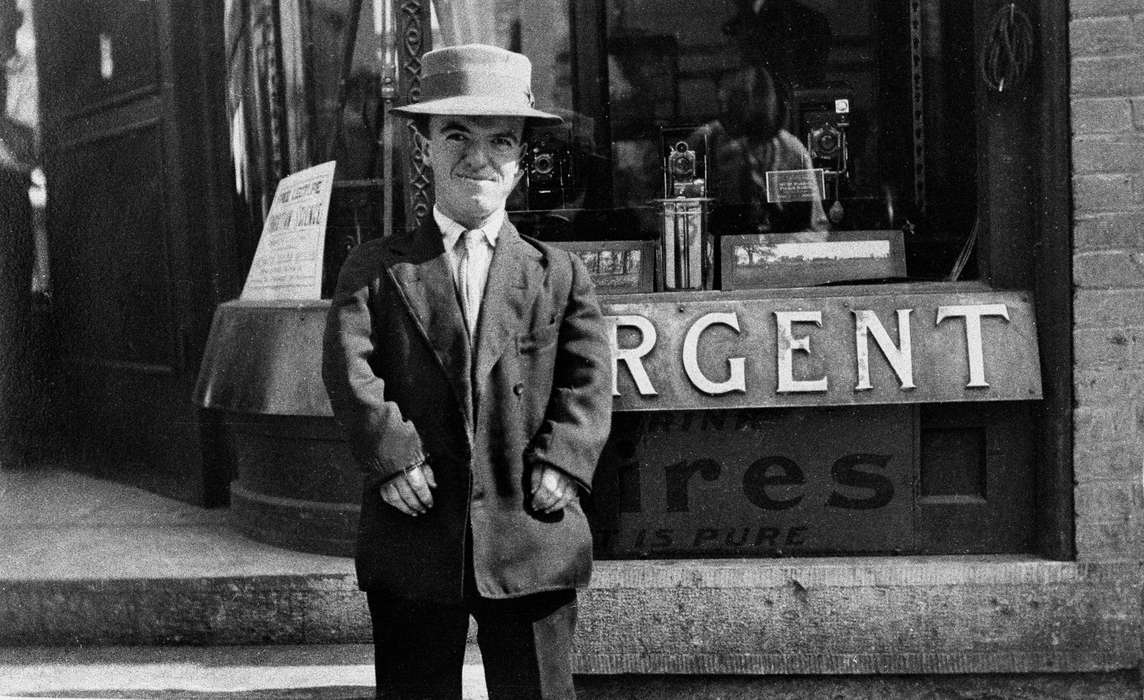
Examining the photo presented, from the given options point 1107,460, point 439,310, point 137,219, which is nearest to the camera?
point 439,310

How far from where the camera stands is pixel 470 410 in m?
3.05

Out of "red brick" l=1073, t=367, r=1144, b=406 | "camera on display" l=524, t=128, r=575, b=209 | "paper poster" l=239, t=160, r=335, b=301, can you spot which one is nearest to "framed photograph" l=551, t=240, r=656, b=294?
"camera on display" l=524, t=128, r=575, b=209

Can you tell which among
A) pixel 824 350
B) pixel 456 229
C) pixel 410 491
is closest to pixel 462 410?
pixel 410 491

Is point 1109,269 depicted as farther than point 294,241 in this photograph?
No

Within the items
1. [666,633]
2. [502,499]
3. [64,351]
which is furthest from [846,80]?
[64,351]

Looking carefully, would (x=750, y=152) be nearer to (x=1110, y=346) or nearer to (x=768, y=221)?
(x=768, y=221)

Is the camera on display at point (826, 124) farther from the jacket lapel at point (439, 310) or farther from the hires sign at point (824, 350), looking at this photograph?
the jacket lapel at point (439, 310)

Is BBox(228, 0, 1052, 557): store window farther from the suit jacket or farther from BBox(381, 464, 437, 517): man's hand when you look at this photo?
BBox(381, 464, 437, 517): man's hand

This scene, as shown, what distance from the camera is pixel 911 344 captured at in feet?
14.1

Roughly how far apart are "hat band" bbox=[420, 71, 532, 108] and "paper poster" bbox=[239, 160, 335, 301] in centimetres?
186

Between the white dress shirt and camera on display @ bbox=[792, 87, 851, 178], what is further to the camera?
camera on display @ bbox=[792, 87, 851, 178]

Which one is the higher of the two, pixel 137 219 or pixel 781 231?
pixel 137 219

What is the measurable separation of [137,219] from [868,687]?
12.9 feet

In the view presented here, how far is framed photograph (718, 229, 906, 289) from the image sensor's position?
4.61m
